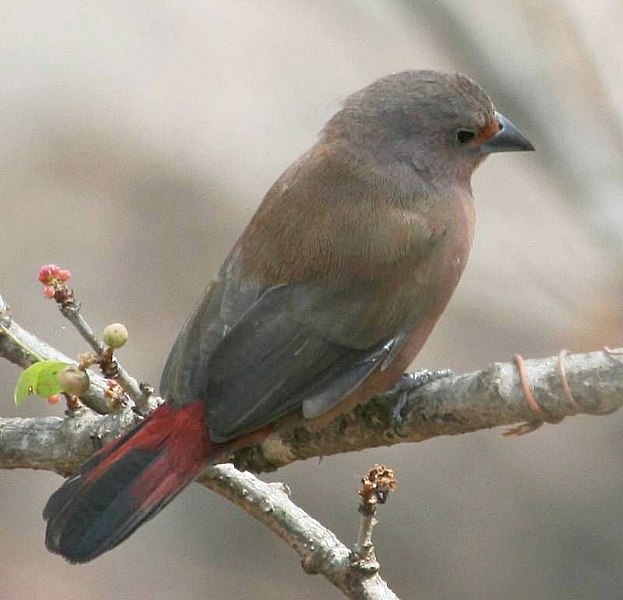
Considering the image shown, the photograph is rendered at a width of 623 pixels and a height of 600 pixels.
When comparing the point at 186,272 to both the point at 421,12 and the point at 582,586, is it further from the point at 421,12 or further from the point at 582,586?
the point at 421,12

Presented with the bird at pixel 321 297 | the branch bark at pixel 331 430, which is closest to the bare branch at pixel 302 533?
the branch bark at pixel 331 430

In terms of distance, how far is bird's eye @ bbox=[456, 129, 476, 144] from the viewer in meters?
3.60

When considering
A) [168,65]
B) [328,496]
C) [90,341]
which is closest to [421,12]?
[90,341]

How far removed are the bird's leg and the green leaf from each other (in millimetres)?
781

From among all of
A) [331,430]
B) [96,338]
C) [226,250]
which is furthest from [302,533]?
[226,250]

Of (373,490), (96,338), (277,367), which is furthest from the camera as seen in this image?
(277,367)

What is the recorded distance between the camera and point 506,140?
3635mm

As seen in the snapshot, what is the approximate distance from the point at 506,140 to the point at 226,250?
2.74 m

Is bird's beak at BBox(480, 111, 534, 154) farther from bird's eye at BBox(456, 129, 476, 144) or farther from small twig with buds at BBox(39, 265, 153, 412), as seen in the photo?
small twig with buds at BBox(39, 265, 153, 412)

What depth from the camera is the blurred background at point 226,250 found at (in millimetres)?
5535

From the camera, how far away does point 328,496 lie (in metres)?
5.58

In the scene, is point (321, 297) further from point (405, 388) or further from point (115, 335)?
point (115, 335)

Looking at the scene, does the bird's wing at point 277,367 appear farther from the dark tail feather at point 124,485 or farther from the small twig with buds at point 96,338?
the small twig with buds at point 96,338

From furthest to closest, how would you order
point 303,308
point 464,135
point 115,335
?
point 464,135 → point 303,308 → point 115,335
